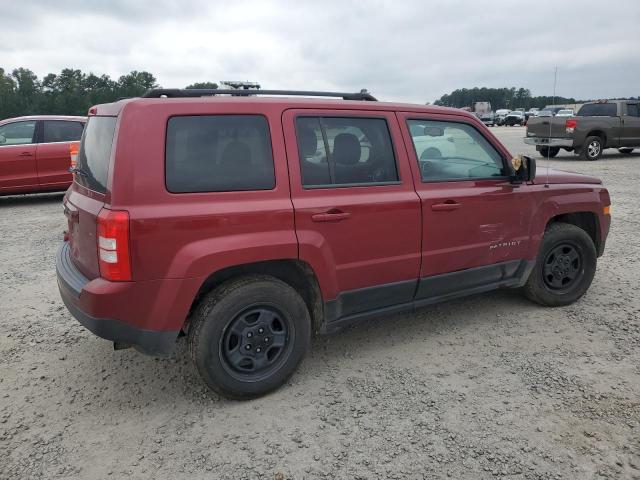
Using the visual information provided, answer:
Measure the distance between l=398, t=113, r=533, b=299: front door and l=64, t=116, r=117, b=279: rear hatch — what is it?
1.94m

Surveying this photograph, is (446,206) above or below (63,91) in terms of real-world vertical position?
below

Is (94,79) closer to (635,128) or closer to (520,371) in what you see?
(635,128)

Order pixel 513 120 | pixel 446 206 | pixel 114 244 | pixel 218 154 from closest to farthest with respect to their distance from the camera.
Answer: pixel 114 244, pixel 218 154, pixel 446 206, pixel 513 120

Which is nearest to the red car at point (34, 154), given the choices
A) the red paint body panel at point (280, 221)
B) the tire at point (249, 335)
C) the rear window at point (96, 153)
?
the rear window at point (96, 153)

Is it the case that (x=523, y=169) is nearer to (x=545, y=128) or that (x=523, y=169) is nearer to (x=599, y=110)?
(x=545, y=128)

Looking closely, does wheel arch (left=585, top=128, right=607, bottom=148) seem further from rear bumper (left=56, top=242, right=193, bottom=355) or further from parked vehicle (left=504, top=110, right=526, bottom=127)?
parked vehicle (left=504, top=110, right=526, bottom=127)

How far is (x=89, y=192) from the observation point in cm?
290

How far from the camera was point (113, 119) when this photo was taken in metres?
2.78

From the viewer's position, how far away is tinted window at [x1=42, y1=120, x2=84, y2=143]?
942cm

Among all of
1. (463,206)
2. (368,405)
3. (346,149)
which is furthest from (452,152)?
(368,405)

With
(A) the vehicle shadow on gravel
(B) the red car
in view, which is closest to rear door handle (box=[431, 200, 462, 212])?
(B) the red car

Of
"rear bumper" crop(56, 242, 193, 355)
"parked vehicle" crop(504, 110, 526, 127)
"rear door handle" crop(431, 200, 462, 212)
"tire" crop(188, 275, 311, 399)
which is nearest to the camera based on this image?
"rear bumper" crop(56, 242, 193, 355)

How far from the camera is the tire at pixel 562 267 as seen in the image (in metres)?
4.21

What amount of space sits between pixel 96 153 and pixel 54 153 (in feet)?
24.5
